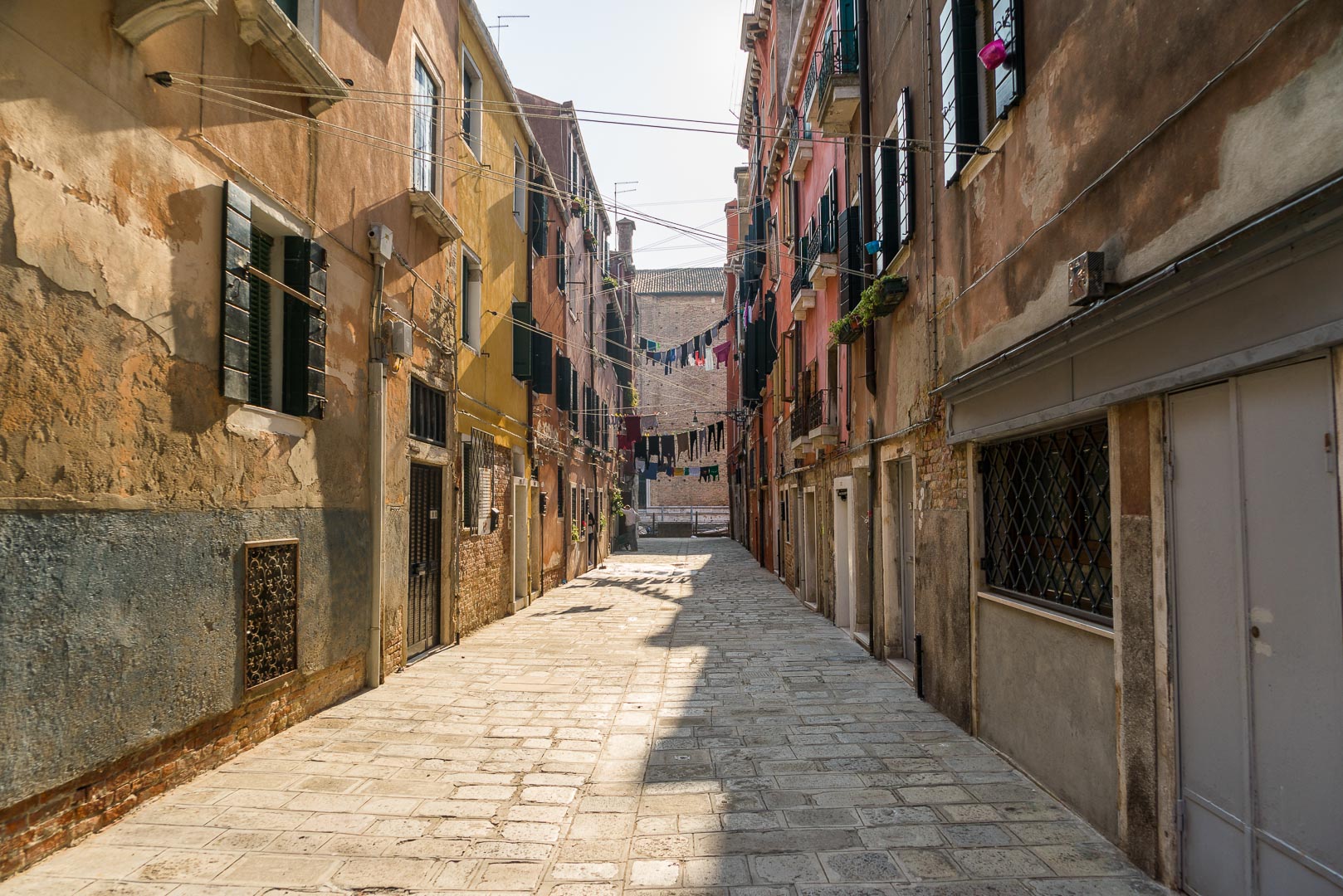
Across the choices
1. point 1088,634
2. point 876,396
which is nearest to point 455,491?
point 876,396

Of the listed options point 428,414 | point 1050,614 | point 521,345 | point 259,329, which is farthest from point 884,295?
point 521,345

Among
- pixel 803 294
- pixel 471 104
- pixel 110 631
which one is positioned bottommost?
pixel 110 631

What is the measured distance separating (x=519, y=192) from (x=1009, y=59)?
10.5 metres

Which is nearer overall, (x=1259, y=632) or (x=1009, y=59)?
(x=1259, y=632)

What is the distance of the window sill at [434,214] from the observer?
345 inches

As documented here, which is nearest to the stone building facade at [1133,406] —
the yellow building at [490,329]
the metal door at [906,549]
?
the metal door at [906,549]

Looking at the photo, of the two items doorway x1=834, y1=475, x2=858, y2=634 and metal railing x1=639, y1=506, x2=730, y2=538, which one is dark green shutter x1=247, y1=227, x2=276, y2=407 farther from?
metal railing x1=639, y1=506, x2=730, y2=538

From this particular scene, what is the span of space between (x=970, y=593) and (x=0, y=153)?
621cm

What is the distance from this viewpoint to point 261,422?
5.70m

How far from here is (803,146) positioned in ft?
47.1

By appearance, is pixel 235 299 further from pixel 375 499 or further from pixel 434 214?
pixel 434 214

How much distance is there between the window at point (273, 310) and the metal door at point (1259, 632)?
17.5ft

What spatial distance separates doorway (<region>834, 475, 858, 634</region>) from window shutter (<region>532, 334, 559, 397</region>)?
571cm

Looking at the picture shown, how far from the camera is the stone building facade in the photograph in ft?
9.24
